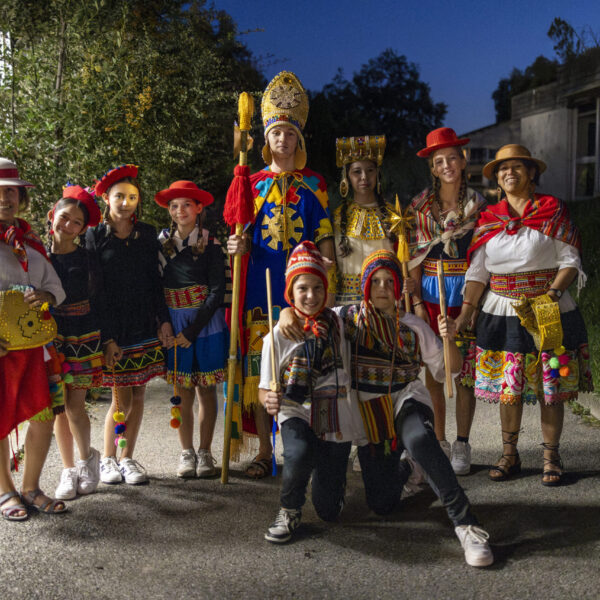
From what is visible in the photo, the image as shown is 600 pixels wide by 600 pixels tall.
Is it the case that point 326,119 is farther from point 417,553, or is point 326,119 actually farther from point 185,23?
point 417,553

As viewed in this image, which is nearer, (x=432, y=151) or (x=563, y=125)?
(x=432, y=151)

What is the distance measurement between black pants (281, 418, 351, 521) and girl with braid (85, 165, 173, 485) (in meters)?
1.20

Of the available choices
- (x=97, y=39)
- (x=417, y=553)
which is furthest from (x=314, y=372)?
(x=97, y=39)

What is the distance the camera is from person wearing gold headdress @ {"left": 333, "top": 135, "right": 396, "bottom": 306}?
454 centimetres

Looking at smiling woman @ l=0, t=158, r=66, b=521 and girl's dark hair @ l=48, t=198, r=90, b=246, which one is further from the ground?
girl's dark hair @ l=48, t=198, r=90, b=246

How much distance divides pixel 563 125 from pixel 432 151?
15204mm

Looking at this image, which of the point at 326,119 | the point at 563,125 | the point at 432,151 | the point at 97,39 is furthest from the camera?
the point at 326,119

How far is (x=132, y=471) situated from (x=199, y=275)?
1313 millimetres

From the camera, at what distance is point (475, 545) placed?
3268mm

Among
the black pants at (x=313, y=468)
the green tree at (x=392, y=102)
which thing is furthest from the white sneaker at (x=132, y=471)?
the green tree at (x=392, y=102)

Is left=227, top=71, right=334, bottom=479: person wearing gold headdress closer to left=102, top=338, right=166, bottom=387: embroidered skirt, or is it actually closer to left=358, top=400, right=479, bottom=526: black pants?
left=102, top=338, right=166, bottom=387: embroidered skirt

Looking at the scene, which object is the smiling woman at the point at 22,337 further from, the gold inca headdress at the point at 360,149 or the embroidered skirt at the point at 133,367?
the gold inca headdress at the point at 360,149

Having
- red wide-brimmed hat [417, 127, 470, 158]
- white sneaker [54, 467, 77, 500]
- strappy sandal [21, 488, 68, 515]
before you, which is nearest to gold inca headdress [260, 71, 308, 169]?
red wide-brimmed hat [417, 127, 470, 158]

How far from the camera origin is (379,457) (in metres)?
3.81
